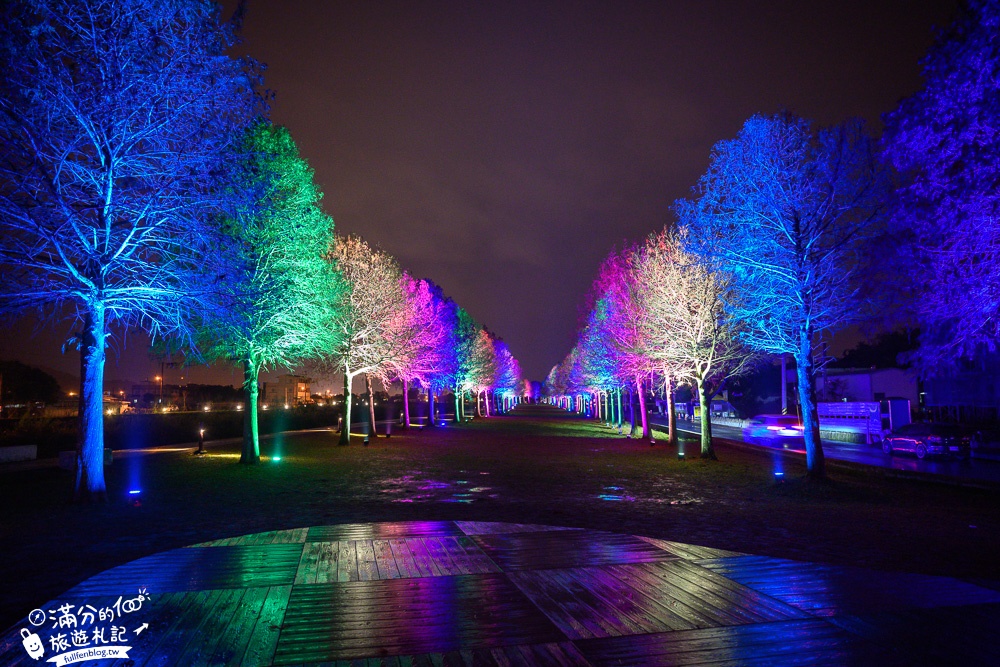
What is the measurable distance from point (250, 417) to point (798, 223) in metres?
18.7

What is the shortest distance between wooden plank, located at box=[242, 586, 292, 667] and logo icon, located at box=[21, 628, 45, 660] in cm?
156

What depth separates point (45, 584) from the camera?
6.87m

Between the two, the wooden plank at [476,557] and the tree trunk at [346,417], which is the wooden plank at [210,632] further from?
the tree trunk at [346,417]

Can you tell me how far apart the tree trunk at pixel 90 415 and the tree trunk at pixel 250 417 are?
8.16 m

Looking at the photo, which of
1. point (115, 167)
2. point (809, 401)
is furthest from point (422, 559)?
point (809, 401)

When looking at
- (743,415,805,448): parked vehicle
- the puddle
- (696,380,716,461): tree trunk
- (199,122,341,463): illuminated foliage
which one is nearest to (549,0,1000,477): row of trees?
(696,380,716,461): tree trunk

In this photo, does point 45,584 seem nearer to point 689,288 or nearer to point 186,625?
point 186,625

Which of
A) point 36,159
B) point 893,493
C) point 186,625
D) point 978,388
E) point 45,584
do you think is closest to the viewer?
point 186,625

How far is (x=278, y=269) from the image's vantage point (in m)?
20.0

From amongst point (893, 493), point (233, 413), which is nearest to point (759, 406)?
point (233, 413)

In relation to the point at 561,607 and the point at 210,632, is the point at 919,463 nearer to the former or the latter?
the point at 561,607

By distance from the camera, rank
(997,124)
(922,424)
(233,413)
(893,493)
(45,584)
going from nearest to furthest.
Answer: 1. (45,584)
2. (997,124)
3. (893,493)
4. (922,424)
5. (233,413)

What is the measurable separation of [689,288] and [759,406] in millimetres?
69055

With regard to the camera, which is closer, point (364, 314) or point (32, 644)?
point (32, 644)
